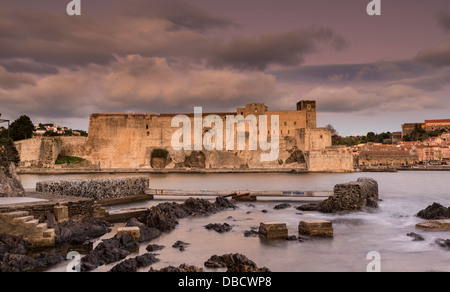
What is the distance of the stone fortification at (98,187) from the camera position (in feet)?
37.9

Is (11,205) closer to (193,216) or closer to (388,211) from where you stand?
(193,216)

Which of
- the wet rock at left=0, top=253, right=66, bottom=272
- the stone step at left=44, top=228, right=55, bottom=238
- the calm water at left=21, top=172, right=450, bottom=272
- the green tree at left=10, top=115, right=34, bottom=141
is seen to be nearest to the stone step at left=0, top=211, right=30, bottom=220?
the stone step at left=44, top=228, right=55, bottom=238

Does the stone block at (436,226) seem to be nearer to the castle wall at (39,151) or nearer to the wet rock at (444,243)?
the wet rock at (444,243)

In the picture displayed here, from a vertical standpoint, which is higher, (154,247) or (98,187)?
(98,187)

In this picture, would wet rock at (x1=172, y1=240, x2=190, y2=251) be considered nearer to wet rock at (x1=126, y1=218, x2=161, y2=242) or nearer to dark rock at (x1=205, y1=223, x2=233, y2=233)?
wet rock at (x1=126, y1=218, x2=161, y2=242)

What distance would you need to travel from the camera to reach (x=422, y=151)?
6116 centimetres

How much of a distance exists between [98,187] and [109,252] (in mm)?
7398

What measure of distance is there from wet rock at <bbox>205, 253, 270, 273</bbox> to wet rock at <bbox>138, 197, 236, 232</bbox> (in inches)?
110

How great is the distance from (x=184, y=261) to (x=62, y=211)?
3.60m

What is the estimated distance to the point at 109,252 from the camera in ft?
18.8

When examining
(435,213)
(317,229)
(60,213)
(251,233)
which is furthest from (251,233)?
(435,213)

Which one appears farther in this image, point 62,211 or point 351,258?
point 62,211

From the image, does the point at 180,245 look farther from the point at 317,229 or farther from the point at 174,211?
the point at 174,211
